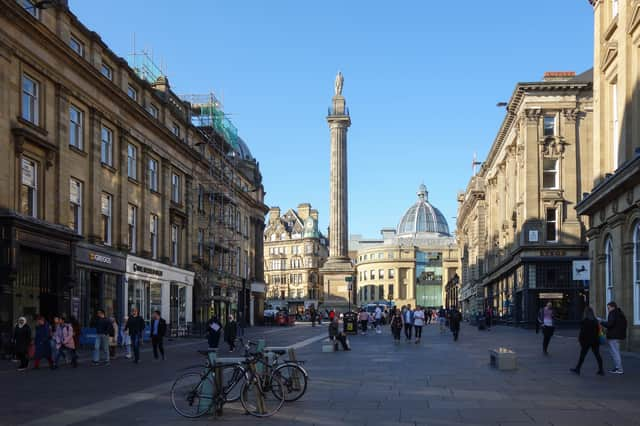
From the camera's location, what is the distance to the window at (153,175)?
4394 centimetres

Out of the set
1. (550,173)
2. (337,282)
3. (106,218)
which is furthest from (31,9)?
(337,282)

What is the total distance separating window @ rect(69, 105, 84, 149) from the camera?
3353 cm

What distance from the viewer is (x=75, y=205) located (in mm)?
34188

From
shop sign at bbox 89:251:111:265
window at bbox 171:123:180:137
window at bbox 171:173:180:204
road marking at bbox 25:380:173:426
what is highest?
window at bbox 171:123:180:137

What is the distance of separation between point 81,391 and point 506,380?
9.00 m

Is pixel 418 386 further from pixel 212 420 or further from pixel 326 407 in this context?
pixel 212 420

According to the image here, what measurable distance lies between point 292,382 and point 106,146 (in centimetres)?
2548

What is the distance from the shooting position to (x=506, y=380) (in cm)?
1852

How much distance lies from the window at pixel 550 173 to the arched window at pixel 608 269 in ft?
83.6

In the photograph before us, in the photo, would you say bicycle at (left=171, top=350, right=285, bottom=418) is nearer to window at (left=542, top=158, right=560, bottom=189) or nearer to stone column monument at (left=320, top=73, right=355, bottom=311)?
window at (left=542, top=158, right=560, bottom=189)

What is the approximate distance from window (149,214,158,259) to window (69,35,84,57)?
37.4ft

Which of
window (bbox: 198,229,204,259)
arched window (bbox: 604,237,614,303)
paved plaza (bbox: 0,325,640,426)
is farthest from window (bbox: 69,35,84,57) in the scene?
arched window (bbox: 604,237,614,303)

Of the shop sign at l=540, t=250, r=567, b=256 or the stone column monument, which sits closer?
the shop sign at l=540, t=250, r=567, b=256

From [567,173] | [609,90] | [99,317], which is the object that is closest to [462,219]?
[567,173]
